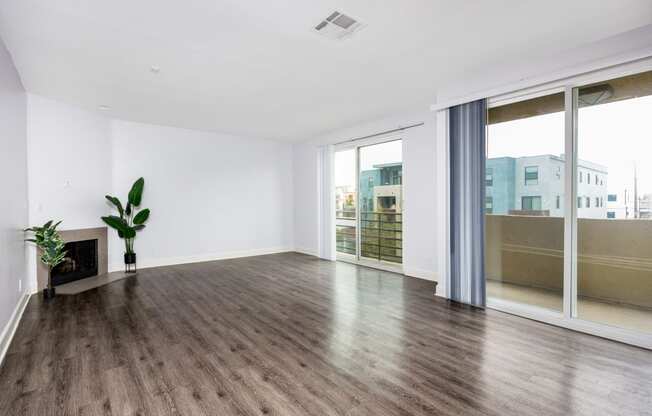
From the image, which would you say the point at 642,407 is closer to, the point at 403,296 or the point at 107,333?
the point at 403,296

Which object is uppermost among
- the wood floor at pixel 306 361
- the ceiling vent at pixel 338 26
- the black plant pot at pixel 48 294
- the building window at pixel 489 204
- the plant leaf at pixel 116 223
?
the ceiling vent at pixel 338 26

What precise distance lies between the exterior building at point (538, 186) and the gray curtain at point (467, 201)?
0.62ft

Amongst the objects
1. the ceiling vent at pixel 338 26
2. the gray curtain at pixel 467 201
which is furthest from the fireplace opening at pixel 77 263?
the gray curtain at pixel 467 201

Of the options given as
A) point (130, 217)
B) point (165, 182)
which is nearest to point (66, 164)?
point (130, 217)

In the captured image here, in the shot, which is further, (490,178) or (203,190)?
(203,190)

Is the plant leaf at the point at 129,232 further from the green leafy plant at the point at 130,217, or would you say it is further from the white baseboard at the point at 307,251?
the white baseboard at the point at 307,251

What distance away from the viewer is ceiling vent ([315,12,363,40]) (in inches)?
99.6

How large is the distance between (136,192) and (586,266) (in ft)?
21.1

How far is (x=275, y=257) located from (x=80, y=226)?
140 inches

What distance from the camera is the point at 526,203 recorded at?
3.47m

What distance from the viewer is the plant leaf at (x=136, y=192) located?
216 inches

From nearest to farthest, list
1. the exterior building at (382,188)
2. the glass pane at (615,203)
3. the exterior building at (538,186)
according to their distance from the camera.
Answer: the glass pane at (615,203)
the exterior building at (538,186)
the exterior building at (382,188)

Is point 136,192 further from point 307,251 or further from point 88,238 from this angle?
point 307,251

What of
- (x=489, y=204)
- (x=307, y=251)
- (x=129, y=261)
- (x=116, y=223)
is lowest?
(x=307, y=251)
